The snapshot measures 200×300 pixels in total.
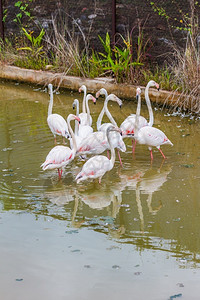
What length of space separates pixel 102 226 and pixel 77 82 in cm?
564

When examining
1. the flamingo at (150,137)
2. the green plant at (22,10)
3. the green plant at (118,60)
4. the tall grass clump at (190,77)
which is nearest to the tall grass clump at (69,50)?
the green plant at (118,60)

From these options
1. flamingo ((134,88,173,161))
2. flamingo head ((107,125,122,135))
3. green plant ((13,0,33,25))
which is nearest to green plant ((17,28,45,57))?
green plant ((13,0,33,25))

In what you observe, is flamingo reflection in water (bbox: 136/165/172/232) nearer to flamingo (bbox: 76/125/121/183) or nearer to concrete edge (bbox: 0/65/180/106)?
flamingo (bbox: 76/125/121/183)

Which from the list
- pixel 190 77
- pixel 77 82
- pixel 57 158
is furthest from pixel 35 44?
pixel 57 158

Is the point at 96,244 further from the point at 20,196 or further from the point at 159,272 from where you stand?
the point at 20,196

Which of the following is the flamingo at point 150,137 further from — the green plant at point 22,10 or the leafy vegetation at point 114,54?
the green plant at point 22,10

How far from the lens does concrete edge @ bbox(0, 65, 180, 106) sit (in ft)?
29.4

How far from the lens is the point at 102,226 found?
4867mm

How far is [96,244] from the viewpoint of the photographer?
4.52 metres

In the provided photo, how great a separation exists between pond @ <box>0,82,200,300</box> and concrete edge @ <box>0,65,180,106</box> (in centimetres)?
151

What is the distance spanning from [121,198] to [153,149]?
172 cm

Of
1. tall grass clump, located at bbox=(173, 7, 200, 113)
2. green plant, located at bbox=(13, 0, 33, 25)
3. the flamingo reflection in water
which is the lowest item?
the flamingo reflection in water

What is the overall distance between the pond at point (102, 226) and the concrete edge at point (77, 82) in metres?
1.51

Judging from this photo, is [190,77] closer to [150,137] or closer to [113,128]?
[150,137]
